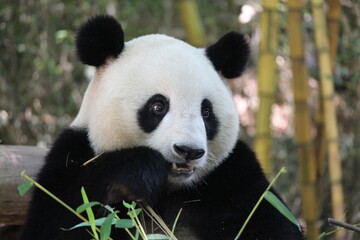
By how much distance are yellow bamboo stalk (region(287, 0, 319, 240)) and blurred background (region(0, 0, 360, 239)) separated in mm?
1791

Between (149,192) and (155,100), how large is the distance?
489 mm

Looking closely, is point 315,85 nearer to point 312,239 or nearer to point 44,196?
point 312,239

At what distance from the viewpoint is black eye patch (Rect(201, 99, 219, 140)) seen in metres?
3.27

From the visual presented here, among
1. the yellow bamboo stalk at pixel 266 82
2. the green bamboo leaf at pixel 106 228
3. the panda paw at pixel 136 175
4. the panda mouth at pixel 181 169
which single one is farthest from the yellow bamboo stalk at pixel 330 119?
the green bamboo leaf at pixel 106 228

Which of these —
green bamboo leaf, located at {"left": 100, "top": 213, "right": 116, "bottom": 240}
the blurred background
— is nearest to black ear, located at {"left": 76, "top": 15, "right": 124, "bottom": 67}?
green bamboo leaf, located at {"left": 100, "top": 213, "right": 116, "bottom": 240}

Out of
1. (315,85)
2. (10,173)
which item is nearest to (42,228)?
(10,173)

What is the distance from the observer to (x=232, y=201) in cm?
326

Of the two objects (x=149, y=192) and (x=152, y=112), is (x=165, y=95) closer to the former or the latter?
(x=152, y=112)

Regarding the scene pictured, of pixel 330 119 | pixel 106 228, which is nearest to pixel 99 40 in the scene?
pixel 106 228

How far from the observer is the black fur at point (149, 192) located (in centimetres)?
298

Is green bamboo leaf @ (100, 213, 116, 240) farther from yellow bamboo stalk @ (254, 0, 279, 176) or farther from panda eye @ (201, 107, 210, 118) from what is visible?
yellow bamboo stalk @ (254, 0, 279, 176)

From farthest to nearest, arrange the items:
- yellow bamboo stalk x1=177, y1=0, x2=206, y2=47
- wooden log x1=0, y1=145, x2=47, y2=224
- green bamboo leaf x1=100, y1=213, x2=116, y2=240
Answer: yellow bamboo stalk x1=177, y1=0, x2=206, y2=47 < wooden log x1=0, y1=145, x2=47, y2=224 < green bamboo leaf x1=100, y1=213, x2=116, y2=240

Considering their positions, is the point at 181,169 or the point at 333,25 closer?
the point at 181,169

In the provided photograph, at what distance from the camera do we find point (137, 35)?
7.47 metres
